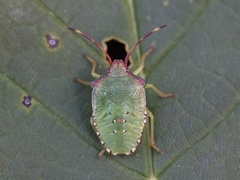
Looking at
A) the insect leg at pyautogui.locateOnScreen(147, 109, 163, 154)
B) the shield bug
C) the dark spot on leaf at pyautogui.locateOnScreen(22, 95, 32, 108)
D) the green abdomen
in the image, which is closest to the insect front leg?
the shield bug

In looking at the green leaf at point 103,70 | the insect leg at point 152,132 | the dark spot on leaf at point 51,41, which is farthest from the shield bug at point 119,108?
the dark spot on leaf at point 51,41

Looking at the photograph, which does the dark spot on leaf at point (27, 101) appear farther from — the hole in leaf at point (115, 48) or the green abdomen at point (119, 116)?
the hole in leaf at point (115, 48)

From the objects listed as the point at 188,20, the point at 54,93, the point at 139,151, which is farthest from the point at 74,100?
the point at 188,20

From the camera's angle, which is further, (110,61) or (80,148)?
(110,61)

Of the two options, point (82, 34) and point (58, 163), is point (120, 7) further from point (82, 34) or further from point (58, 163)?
point (58, 163)

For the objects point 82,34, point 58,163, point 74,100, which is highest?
point 82,34

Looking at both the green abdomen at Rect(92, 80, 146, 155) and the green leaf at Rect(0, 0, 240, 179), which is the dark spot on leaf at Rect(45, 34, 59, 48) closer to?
the green leaf at Rect(0, 0, 240, 179)

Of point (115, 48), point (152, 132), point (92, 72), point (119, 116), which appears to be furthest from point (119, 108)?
point (115, 48)
